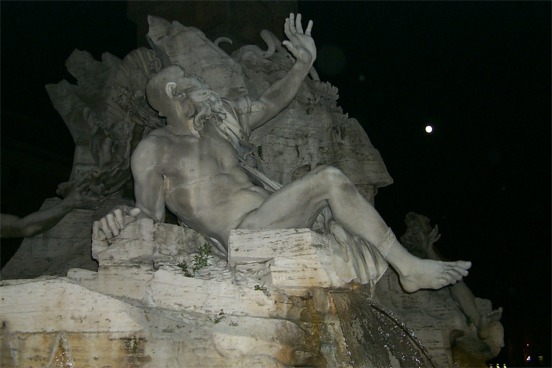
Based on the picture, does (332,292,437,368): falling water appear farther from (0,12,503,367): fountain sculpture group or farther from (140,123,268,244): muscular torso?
(140,123,268,244): muscular torso

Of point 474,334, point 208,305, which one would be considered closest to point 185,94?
point 208,305

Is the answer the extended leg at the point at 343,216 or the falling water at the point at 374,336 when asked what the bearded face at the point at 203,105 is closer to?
the extended leg at the point at 343,216

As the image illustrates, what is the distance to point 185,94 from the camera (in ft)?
14.7

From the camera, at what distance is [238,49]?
626 cm

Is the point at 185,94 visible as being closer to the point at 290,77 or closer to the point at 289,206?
the point at 290,77

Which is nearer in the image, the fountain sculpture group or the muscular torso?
the fountain sculpture group

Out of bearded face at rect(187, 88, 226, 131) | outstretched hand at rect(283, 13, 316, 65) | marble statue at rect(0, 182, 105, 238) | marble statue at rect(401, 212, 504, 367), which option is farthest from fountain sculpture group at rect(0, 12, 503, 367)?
marble statue at rect(401, 212, 504, 367)

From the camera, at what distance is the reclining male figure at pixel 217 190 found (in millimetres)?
3902

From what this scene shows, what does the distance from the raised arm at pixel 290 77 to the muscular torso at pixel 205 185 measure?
81 centimetres

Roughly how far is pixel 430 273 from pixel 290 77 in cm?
207

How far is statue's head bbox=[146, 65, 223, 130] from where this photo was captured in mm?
4461

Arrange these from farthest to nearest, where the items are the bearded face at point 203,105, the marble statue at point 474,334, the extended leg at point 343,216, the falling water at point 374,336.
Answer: the marble statue at point 474,334, the bearded face at point 203,105, the extended leg at point 343,216, the falling water at point 374,336

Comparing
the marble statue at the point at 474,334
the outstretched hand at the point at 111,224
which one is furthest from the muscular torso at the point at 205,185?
the marble statue at the point at 474,334

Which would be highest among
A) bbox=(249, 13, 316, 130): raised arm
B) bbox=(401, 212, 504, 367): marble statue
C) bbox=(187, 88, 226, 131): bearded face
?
bbox=(249, 13, 316, 130): raised arm
